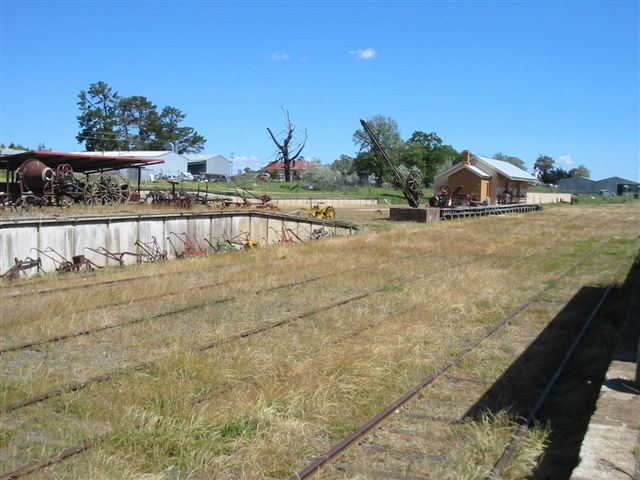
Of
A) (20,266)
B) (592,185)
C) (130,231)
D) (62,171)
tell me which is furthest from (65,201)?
(592,185)

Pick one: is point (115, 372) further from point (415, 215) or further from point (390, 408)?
point (415, 215)

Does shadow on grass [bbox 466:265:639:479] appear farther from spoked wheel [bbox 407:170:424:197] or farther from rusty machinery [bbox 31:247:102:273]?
spoked wheel [bbox 407:170:424:197]

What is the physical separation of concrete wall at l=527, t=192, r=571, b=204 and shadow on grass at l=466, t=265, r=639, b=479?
217ft

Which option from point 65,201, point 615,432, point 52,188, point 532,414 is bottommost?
point 532,414

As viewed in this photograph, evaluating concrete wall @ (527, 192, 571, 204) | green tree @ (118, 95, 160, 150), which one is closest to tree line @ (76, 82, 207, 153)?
green tree @ (118, 95, 160, 150)

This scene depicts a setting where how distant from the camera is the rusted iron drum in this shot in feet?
84.7

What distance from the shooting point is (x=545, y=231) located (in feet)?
105

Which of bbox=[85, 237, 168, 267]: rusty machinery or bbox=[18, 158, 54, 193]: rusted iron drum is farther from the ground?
bbox=[18, 158, 54, 193]: rusted iron drum

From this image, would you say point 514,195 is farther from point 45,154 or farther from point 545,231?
point 45,154

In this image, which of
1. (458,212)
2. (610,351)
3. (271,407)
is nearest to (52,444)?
(271,407)

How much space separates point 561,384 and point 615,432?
2.48 m

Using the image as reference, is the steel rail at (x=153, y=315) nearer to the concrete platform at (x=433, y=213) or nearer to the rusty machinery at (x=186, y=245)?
the rusty machinery at (x=186, y=245)

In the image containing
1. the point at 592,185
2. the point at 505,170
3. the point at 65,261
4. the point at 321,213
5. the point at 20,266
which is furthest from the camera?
the point at 592,185

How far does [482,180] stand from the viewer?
51781 millimetres
